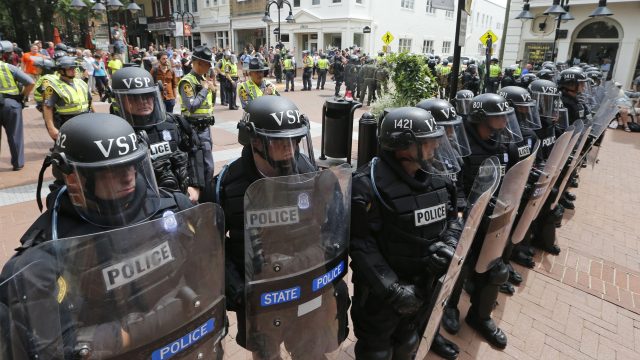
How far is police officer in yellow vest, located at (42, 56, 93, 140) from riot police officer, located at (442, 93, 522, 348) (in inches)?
209

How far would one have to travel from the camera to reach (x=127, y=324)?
123 centimetres

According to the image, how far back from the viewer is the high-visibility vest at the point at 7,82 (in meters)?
6.22

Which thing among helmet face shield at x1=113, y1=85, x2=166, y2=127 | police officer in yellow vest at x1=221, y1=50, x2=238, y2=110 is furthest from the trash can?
police officer in yellow vest at x1=221, y1=50, x2=238, y2=110

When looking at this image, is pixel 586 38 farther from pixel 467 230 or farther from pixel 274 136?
pixel 274 136

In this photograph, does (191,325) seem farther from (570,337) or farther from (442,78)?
(442,78)

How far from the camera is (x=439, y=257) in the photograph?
2.08 meters

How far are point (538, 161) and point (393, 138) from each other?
2.66 m

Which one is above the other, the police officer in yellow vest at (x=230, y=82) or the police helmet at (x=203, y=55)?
the police helmet at (x=203, y=55)

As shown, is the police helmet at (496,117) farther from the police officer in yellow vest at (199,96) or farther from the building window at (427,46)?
the building window at (427,46)


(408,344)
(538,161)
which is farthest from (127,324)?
(538,161)

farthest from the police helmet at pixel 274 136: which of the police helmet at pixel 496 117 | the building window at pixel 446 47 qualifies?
the building window at pixel 446 47

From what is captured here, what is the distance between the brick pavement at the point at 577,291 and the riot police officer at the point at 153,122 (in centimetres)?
135

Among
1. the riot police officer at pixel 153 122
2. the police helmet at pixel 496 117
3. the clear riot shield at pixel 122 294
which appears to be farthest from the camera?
the police helmet at pixel 496 117

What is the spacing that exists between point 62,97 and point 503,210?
19.0ft
